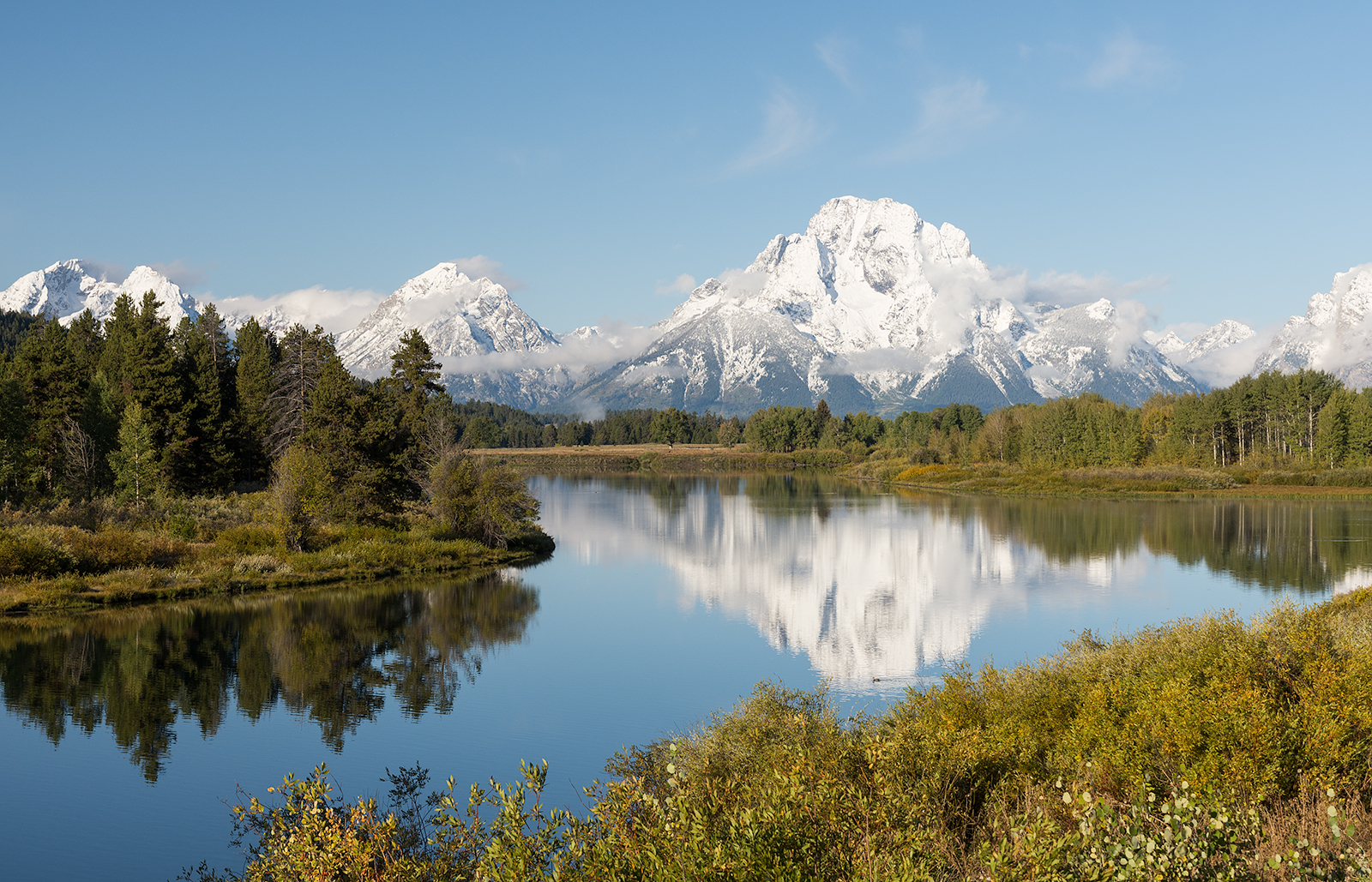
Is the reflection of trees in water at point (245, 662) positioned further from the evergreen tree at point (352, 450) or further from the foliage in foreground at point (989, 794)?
the evergreen tree at point (352, 450)

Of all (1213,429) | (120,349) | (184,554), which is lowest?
(184,554)

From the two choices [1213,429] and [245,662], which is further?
[1213,429]

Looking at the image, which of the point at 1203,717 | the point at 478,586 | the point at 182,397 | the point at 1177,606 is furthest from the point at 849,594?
the point at 182,397

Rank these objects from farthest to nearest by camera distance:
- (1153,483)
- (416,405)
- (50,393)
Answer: (1153,483), (416,405), (50,393)

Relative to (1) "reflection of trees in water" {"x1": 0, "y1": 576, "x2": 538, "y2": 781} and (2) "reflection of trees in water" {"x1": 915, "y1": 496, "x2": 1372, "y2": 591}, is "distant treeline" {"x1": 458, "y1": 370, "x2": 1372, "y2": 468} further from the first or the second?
(1) "reflection of trees in water" {"x1": 0, "y1": 576, "x2": 538, "y2": 781}

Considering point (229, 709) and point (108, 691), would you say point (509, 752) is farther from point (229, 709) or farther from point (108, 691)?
point (108, 691)

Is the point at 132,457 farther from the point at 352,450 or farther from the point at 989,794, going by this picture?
the point at 989,794

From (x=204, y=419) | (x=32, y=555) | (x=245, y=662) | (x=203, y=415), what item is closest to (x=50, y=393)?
(x=203, y=415)

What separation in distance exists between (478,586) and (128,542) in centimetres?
1590

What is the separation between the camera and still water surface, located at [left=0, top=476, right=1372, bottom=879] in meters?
19.5

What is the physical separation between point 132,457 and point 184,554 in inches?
514

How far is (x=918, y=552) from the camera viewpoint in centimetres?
5950

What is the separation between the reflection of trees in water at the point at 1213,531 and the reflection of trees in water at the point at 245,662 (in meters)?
38.0

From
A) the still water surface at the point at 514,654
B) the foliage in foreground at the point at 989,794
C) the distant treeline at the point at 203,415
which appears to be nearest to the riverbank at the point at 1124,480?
the distant treeline at the point at 203,415
